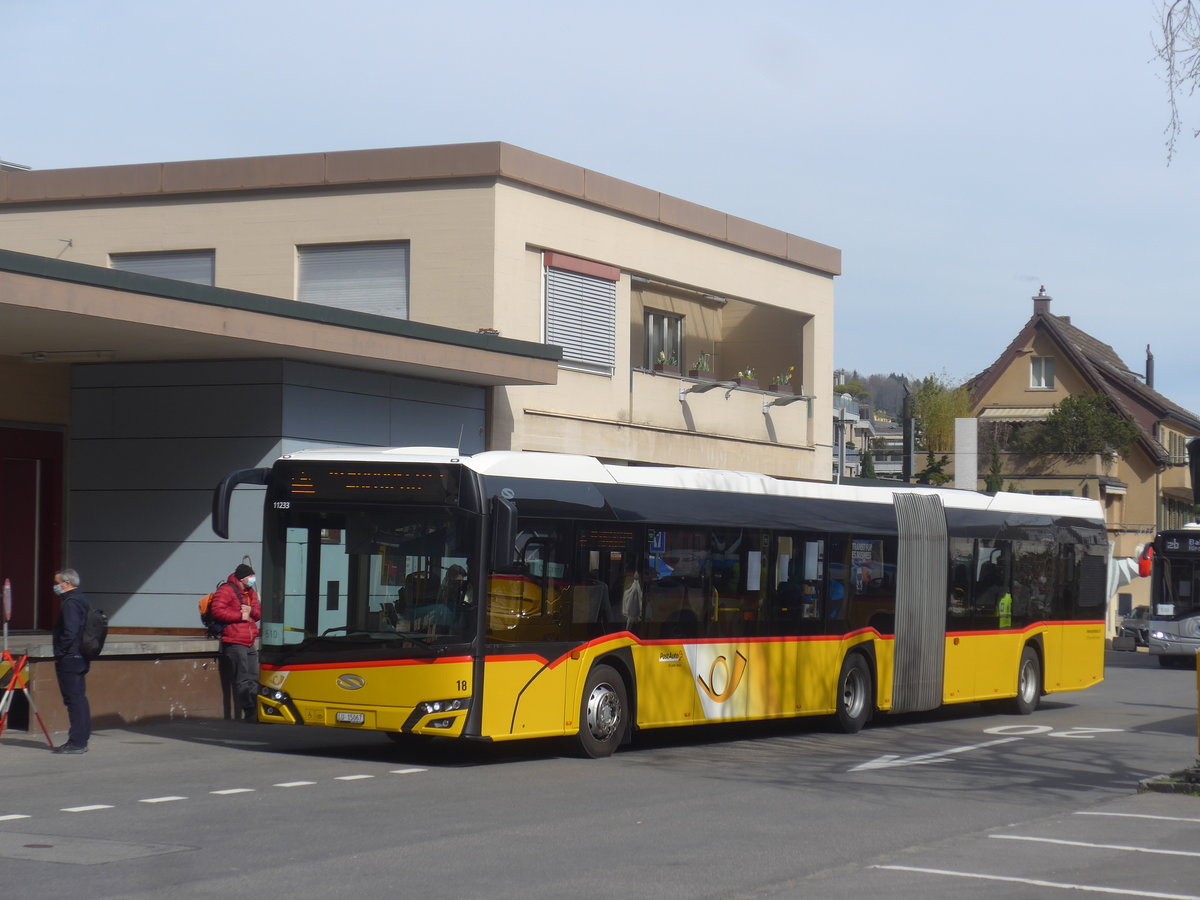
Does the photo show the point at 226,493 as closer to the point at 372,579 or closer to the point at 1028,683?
the point at 372,579

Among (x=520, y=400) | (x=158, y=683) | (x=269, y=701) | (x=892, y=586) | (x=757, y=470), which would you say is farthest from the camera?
(x=757, y=470)

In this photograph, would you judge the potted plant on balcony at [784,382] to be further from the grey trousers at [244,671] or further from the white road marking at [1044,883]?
the white road marking at [1044,883]

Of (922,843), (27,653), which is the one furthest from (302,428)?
(922,843)

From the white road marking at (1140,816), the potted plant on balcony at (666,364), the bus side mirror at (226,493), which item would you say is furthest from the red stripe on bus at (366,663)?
the potted plant on balcony at (666,364)

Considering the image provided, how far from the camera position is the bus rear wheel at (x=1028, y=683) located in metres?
22.6

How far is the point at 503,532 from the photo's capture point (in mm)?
14203

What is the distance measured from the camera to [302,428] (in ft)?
69.1

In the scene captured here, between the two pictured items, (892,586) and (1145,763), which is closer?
(1145,763)

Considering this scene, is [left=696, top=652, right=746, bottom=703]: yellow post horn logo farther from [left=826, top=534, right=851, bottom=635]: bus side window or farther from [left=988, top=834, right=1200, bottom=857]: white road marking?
[left=988, top=834, right=1200, bottom=857]: white road marking

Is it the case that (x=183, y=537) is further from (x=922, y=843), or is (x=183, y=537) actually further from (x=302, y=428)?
(x=922, y=843)

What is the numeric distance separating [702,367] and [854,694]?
12.7 metres

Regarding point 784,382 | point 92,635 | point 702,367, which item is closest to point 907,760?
point 92,635

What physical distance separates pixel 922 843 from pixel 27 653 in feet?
32.4

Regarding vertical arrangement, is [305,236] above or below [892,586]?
above
